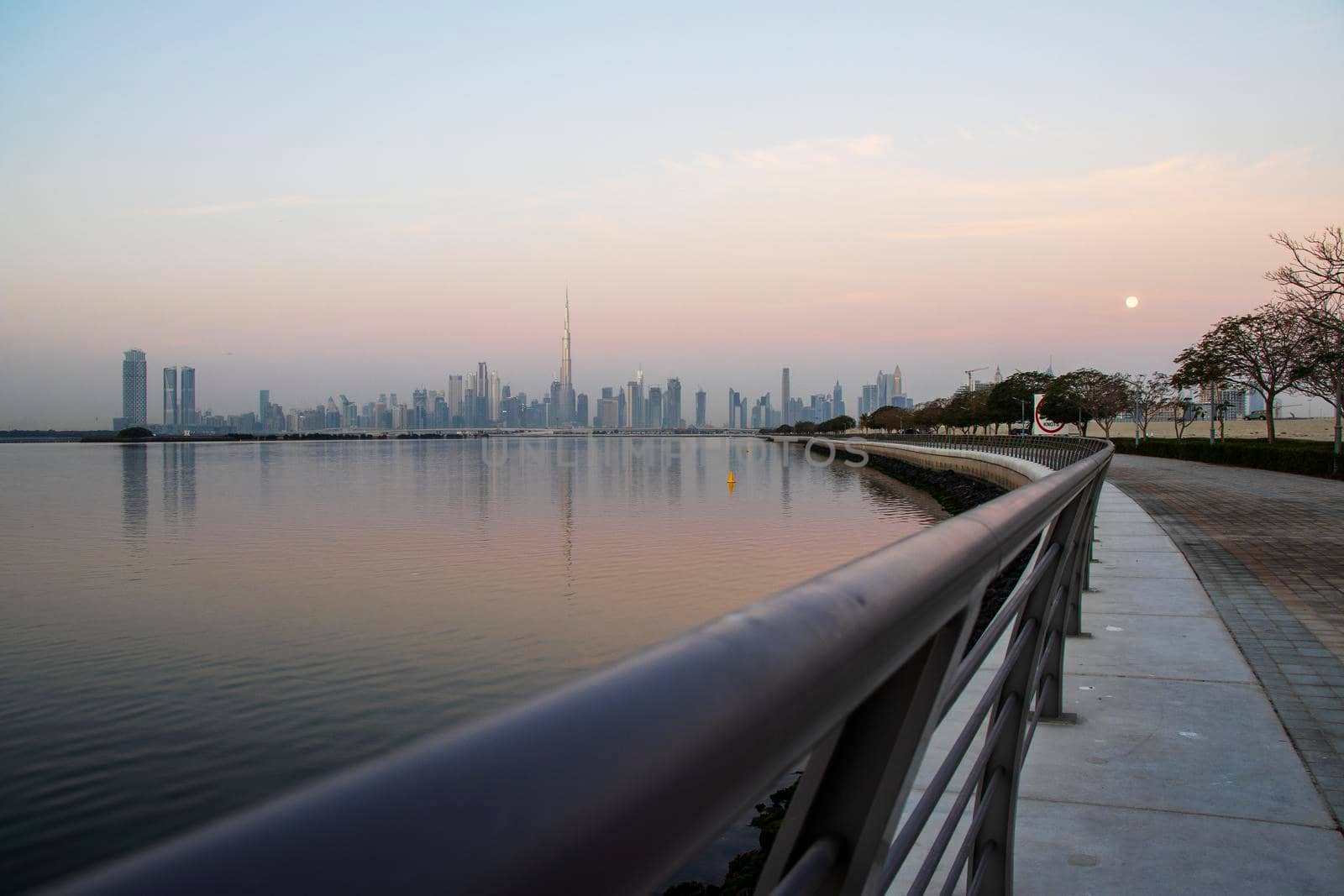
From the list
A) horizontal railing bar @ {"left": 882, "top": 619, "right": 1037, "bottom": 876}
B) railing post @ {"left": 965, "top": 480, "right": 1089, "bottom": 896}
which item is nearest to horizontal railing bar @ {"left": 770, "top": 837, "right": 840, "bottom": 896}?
horizontal railing bar @ {"left": 882, "top": 619, "right": 1037, "bottom": 876}

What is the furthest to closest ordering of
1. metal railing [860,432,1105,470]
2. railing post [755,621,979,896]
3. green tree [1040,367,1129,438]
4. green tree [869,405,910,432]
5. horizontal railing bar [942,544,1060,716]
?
green tree [869,405,910,432], green tree [1040,367,1129,438], metal railing [860,432,1105,470], horizontal railing bar [942,544,1060,716], railing post [755,621,979,896]

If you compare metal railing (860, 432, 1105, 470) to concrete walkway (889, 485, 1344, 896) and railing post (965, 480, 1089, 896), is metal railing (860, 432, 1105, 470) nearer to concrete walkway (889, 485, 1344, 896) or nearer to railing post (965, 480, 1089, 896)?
concrete walkway (889, 485, 1344, 896)

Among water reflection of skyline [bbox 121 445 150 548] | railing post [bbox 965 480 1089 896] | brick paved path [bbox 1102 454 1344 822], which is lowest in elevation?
water reflection of skyline [bbox 121 445 150 548]

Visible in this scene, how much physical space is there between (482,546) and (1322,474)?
2416 centimetres

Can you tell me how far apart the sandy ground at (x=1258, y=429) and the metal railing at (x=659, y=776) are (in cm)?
7449

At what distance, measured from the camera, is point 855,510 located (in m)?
40.8

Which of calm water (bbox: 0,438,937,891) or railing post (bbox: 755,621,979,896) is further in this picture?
calm water (bbox: 0,438,937,891)

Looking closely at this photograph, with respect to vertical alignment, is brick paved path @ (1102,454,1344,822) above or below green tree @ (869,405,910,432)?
below

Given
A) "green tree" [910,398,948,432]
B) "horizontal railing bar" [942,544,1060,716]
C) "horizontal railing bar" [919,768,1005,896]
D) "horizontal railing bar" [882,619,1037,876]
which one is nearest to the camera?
"horizontal railing bar" [882,619,1037,876]

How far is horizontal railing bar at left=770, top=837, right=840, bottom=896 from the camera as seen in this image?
865mm

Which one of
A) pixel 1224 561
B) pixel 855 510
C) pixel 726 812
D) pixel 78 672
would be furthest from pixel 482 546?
pixel 726 812

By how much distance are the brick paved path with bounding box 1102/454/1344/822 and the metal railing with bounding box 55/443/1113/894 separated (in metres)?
3.49

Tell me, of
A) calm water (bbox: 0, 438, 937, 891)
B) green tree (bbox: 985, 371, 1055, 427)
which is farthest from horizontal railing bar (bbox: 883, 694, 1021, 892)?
green tree (bbox: 985, 371, 1055, 427)

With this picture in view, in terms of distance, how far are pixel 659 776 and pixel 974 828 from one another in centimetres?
192
